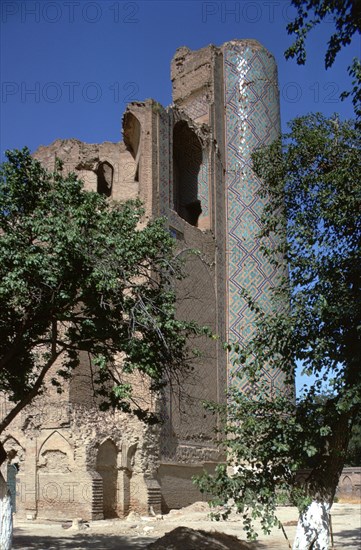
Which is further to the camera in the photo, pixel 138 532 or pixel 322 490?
pixel 138 532

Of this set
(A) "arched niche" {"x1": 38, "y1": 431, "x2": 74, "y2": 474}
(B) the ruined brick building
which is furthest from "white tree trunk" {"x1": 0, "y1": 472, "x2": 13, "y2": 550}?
(A) "arched niche" {"x1": 38, "y1": 431, "x2": 74, "y2": 474}

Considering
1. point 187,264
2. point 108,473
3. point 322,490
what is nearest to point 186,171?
point 187,264

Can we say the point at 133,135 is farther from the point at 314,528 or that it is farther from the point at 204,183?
the point at 314,528

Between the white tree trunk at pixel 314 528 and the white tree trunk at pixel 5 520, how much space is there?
13.2 ft

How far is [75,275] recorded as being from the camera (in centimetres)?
996

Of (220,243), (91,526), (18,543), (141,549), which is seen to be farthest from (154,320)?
(220,243)

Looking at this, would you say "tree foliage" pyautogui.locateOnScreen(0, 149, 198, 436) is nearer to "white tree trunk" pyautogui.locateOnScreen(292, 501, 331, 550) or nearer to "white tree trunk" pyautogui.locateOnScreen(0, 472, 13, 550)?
"white tree trunk" pyautogui.locateOnScreen(0, 472, 13, 550)

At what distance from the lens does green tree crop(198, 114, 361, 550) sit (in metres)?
8.51

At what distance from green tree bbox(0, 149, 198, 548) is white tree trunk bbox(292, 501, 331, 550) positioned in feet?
9.93

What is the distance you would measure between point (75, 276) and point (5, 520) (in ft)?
11.9

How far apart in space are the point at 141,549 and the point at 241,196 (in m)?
17.3

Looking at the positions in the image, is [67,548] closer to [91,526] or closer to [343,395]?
[91,526]

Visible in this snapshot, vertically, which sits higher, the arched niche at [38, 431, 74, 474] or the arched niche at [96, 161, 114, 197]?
the arched niche at [96, 161, 114, 197]

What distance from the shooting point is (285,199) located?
400 inches
